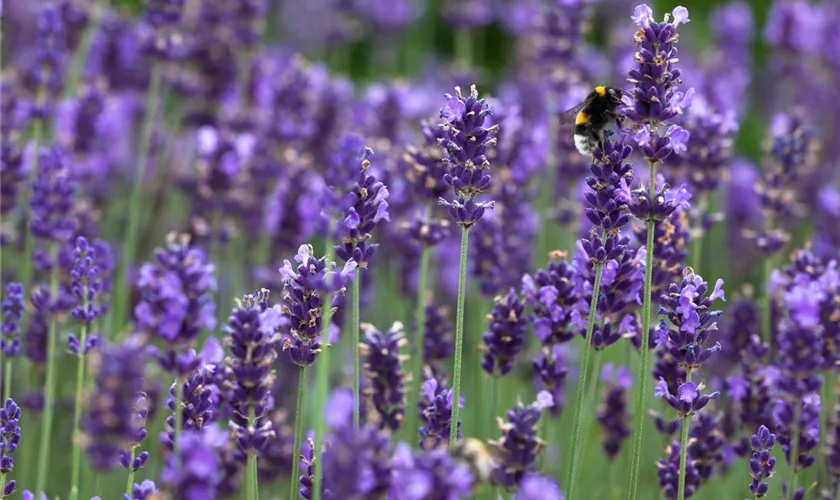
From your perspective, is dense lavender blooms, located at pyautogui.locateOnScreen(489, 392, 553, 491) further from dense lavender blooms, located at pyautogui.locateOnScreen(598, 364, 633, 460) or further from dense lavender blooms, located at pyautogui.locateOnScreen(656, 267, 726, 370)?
dense lavender blooms, located at pyautogui.locateOnScreen(598, 364, 633, 460)

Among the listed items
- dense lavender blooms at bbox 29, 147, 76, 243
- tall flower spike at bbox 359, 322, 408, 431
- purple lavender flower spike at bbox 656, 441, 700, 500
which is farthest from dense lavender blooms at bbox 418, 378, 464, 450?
dense lavender blooms at bbox 29, 147, 76, 243

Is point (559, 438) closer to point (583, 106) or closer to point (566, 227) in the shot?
point (566, 227)

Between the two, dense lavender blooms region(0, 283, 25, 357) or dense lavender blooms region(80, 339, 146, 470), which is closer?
dense lavender blooms region(80, 339, 146, 470)

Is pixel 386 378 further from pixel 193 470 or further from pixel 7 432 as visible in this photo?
pixel 193 470

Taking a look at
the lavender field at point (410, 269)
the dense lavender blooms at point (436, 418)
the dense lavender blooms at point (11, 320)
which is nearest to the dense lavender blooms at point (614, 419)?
the lavender field at point (410, 269)

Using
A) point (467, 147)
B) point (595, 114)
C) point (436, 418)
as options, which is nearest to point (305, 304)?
point (436, 418)

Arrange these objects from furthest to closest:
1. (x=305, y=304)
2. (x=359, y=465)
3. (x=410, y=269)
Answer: (x=410, y=269) → (x=305, y=304) → (x=359, y=465)
